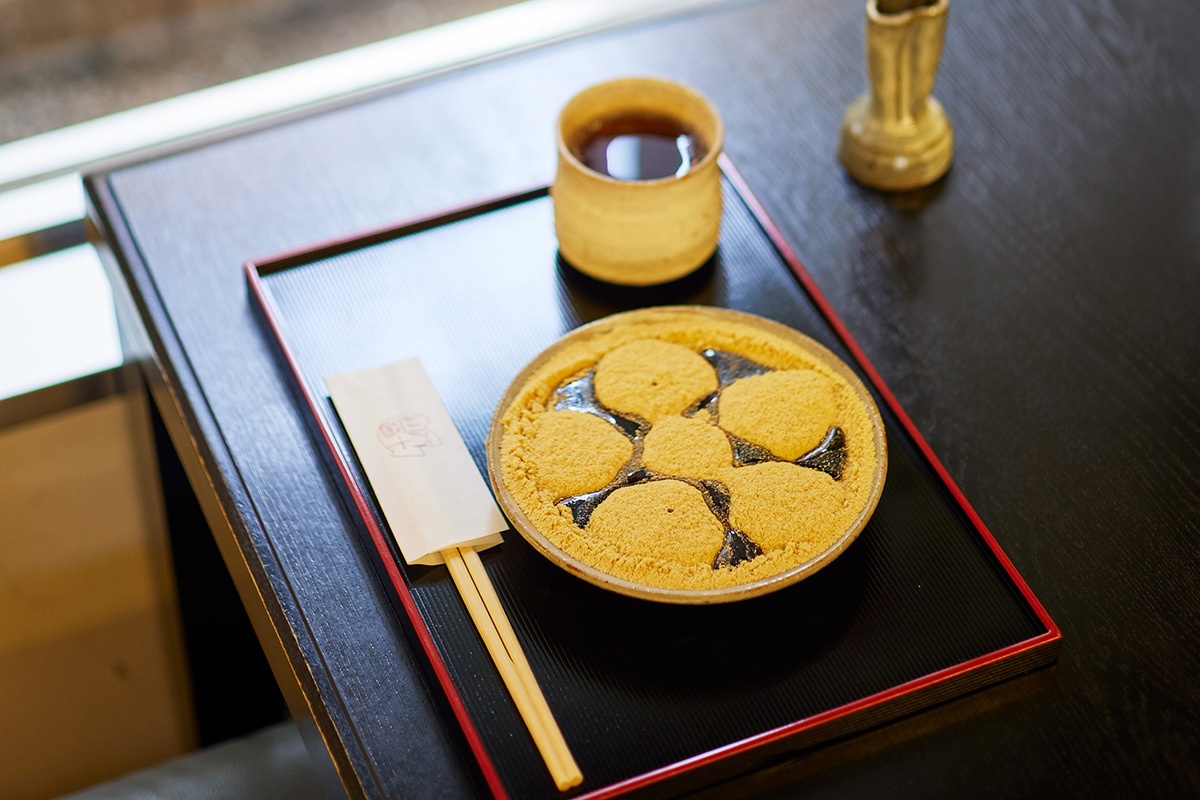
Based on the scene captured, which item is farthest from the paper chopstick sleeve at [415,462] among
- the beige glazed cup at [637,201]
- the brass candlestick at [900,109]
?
the brass candlestick at [900,109]

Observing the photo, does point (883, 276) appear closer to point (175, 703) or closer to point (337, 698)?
point (337, 698)

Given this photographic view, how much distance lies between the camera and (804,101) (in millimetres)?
1134

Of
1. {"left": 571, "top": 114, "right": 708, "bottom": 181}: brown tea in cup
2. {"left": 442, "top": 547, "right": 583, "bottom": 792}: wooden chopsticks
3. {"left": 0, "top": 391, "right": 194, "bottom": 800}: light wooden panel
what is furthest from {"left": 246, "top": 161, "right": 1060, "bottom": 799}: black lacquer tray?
{"left": 0, "top": 391, "right": 194, "bottom": 800}: light wooden panel

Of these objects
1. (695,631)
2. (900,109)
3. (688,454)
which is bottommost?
(695,631)

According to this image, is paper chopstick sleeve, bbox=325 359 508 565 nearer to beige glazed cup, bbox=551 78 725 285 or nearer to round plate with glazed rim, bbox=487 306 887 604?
round plate with glazed rim, bbox=487 306 887 604

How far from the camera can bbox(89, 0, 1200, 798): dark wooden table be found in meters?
0.72

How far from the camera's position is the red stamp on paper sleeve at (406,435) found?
0.83m

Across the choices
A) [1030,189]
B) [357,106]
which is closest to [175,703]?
[357,106]

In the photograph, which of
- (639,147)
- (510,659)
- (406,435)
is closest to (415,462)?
(406,435)

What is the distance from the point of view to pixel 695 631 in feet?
2.45

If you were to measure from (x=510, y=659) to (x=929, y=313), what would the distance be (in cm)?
47

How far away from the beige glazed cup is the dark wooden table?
141mm

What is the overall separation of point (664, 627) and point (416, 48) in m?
0.86

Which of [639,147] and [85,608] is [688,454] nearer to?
[639,147]
